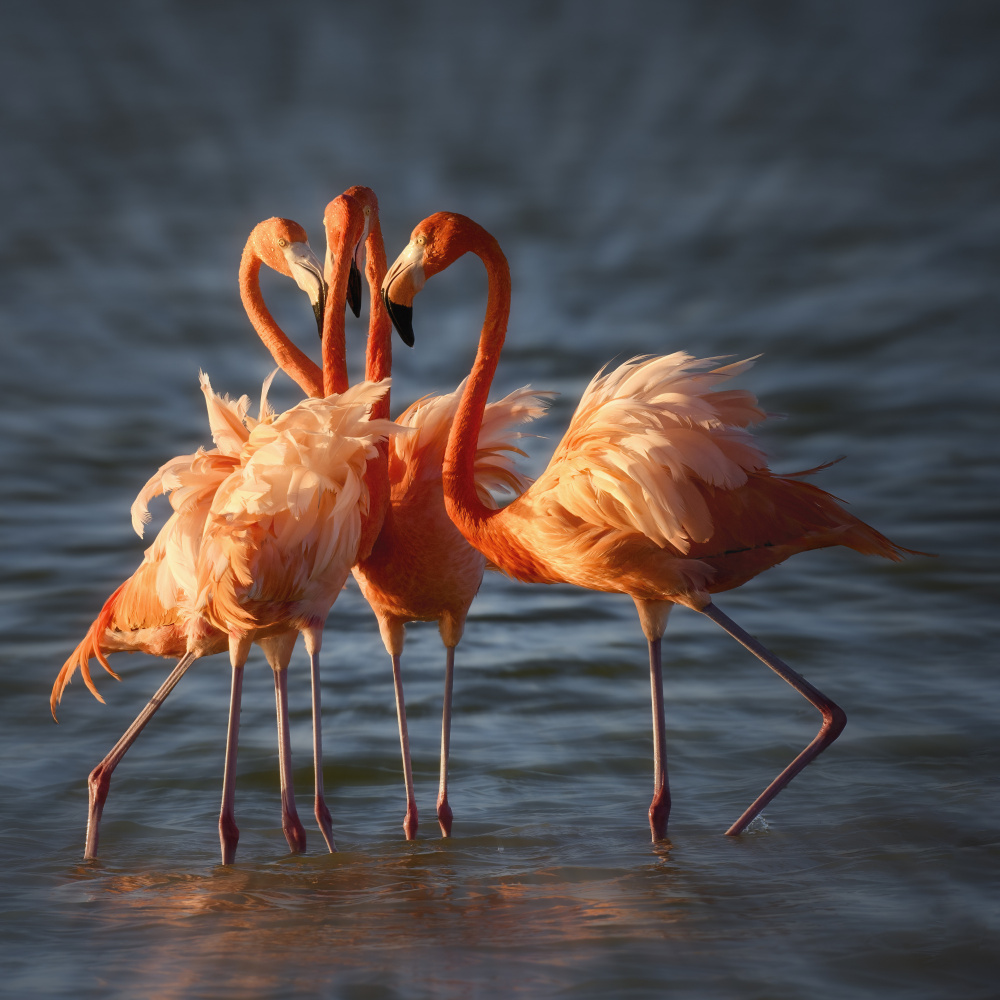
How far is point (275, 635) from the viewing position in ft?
11.3

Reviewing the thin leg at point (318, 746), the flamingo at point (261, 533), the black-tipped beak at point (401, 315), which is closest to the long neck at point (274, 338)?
the flamingo at point (261, 533)

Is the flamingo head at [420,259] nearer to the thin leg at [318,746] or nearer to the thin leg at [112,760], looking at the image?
the thin leg at [318,746]

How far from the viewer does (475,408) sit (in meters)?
3.51

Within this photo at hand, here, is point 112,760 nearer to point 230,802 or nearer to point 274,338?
point 230,802

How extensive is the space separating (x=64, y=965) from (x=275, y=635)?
1057mm

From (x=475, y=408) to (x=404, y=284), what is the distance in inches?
16.2

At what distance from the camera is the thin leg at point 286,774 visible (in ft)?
11.3

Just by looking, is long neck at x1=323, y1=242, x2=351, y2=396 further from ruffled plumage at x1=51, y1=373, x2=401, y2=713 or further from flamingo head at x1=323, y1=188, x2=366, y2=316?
ruffled plumage at x1=51, y1=373, x2=401, y2=713

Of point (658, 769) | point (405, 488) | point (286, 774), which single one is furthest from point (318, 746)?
point (658, 769)

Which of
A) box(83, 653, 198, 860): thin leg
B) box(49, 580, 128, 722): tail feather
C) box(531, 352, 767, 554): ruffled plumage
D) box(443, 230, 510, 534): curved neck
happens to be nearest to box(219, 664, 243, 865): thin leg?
box(83, 653, 198, 860): thin leg

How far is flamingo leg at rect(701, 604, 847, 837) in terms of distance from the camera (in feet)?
11.1

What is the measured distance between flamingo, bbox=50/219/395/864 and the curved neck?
273 mm

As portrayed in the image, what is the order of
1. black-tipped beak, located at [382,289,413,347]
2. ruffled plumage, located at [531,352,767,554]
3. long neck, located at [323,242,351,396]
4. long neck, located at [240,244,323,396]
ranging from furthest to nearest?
1. long neck, located at [240,244,323,396]
2. long neck, located at [323,242,351,396]
3. black-tipped beak, located at [382,289,413,347]
4. ruffled plumage, located at [531,352,767,554]

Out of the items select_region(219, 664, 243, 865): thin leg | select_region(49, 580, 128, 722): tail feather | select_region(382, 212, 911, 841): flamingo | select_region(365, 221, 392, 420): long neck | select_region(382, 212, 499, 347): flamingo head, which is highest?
select_region(382, 212, 499, 347): flamingo head
